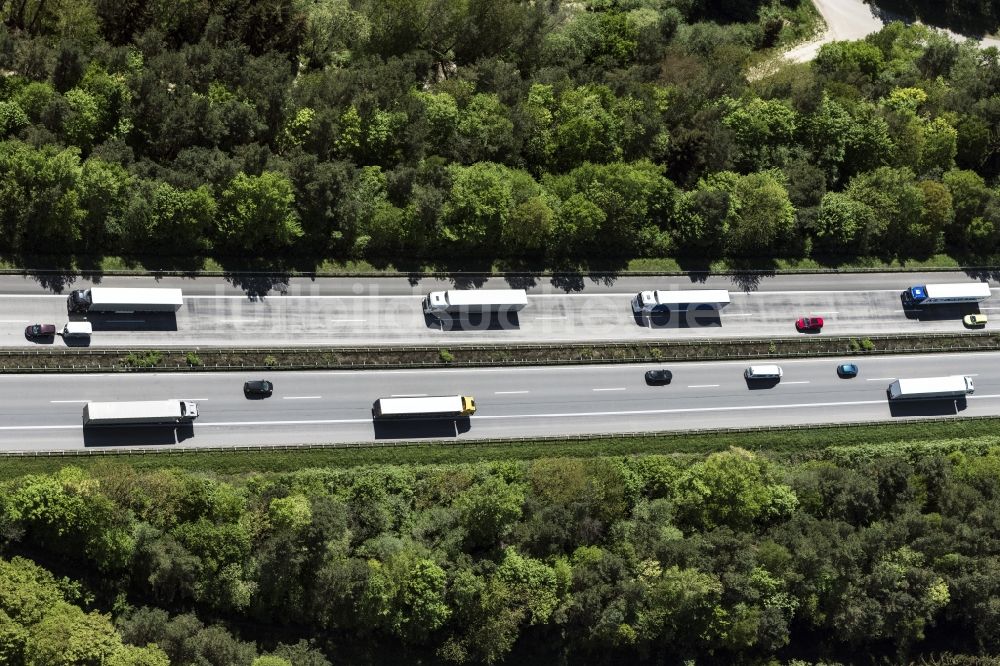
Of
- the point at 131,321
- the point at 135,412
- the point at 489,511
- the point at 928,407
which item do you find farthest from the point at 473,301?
the point at 928,407

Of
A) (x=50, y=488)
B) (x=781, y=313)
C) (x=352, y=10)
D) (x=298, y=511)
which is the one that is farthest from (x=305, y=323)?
(x=781, y=313)

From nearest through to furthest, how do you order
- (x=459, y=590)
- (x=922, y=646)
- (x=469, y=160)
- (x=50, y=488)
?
(x=50, y=488) → (x=459, y=590) → (x=922, y=646) → (x=469, y=160)

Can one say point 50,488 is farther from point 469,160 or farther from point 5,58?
point 469,160

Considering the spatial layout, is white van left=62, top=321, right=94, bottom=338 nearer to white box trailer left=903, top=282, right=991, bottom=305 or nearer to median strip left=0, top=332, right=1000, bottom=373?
median strip left=0, top=332, right=1000, bottom=373

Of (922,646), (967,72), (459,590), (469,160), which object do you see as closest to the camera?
(459,590)

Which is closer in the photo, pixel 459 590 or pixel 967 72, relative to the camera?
pixel 459 590

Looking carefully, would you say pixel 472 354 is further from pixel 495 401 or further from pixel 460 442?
pixel 460 442

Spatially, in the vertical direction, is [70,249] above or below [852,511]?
above

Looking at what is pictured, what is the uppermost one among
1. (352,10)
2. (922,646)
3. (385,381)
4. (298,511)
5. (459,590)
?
(352,10)
